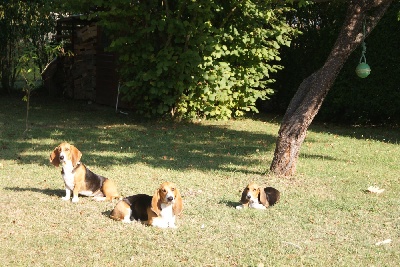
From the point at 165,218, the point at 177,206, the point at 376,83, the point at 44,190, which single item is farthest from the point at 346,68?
the point at 165,218

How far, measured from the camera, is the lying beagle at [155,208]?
21.5ft

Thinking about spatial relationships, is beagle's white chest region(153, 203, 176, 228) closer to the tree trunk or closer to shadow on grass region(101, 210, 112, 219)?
shadow on grass region(101, 210, 112, 219)

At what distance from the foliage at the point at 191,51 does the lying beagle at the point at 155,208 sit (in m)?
8.16

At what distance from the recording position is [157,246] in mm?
6074

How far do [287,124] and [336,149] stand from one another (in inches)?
138

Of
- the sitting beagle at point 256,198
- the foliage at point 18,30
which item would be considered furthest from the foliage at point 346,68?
the sitting beagle at point 256,198

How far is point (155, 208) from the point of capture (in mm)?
6598

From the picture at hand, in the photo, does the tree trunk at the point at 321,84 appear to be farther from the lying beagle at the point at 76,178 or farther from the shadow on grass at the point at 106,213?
the shadow on grass at the point at 106,213

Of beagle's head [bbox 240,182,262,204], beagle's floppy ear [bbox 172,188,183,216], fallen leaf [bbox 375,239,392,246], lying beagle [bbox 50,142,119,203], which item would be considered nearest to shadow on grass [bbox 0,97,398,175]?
beagle's head [bbox 240,182,262,204]

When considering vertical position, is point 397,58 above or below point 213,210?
above

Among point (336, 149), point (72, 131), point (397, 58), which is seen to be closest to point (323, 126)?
point (397, 58)

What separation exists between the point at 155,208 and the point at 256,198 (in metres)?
1.51

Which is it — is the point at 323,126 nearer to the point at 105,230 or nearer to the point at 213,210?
the point at 213,210

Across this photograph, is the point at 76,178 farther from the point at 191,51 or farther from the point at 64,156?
the point at 191,51
